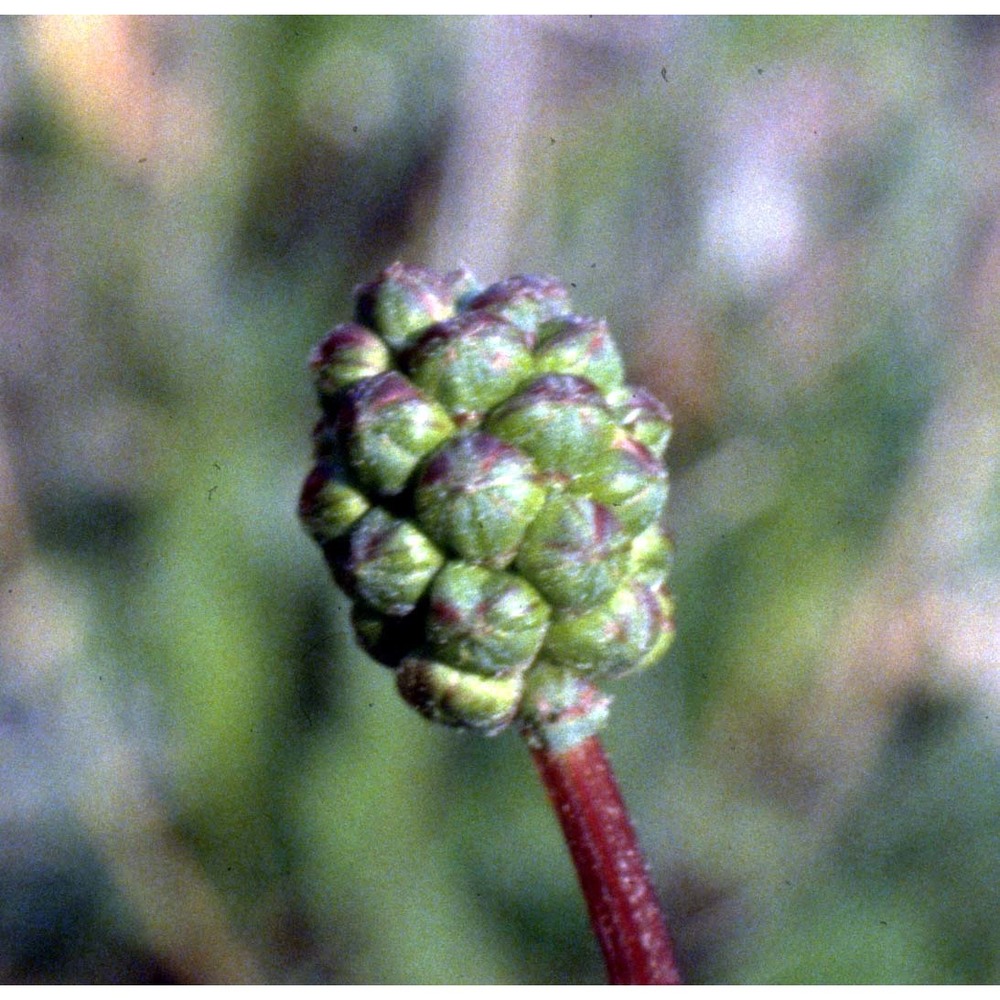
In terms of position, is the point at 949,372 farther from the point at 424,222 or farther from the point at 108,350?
the point at 108,350

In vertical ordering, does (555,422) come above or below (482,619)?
above

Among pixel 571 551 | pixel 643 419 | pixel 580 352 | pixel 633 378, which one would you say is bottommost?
pixel 633 378

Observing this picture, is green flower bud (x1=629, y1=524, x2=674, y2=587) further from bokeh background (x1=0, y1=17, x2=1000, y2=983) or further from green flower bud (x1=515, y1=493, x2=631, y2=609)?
bokeh background (x1=0, y1=17, x2=1000, y2=983)

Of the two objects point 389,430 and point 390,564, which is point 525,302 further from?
point 390,564

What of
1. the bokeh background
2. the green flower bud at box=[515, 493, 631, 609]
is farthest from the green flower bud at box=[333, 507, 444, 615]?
the bokeh background

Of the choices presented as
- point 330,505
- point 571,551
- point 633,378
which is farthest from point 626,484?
point 633,378

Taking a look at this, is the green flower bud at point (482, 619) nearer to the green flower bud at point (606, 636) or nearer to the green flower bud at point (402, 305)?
the green flower bud at point (606, 636)

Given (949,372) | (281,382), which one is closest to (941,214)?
(949,372)
